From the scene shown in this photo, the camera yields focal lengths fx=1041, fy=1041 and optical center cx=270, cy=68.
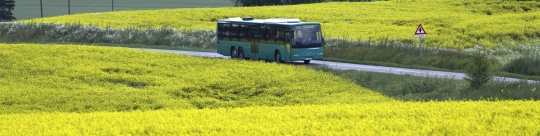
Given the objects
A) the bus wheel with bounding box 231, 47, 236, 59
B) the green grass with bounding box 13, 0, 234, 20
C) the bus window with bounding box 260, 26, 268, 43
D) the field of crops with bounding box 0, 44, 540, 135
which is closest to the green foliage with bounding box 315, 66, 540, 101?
the field of crops with bounding box 0, 44, 540, 135

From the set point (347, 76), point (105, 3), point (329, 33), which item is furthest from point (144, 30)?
point (105, 3)

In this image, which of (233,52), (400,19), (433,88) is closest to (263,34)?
(233,52)

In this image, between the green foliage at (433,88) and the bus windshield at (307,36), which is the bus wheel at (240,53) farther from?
the green foliage at (433,88)

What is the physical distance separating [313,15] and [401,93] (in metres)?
41.2

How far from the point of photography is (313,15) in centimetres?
7506

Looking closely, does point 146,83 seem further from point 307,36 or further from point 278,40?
point 307,36

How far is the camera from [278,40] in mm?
45281

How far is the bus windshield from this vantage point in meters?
44.8

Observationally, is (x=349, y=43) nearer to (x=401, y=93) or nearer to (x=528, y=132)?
(x=401, y=93)

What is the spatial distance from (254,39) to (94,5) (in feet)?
A: 288

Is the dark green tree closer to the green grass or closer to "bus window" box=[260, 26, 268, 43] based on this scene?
the green grass

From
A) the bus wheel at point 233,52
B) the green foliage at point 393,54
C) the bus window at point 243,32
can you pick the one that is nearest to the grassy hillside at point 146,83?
the bus window at point 243,32

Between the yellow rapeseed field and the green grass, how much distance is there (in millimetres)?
99344

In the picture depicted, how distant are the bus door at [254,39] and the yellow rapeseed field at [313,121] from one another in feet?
72.6
